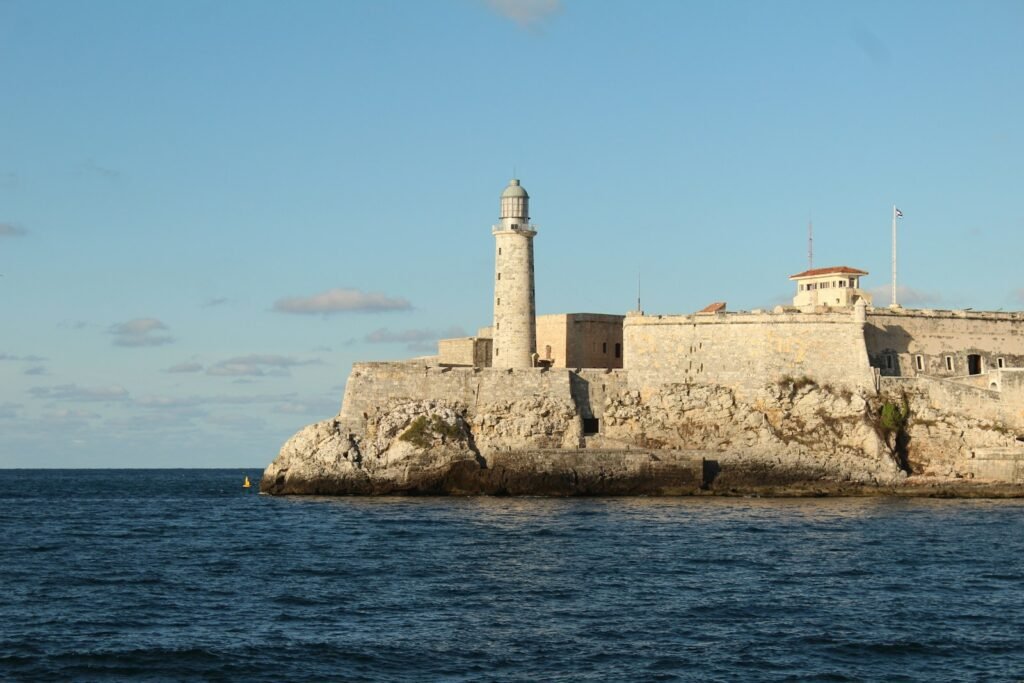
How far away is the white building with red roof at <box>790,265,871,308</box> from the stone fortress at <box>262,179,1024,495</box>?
7.91m

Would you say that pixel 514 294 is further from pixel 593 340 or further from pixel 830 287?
pixel 830 287

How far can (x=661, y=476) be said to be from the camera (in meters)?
48.0

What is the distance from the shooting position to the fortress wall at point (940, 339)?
52.5 metres

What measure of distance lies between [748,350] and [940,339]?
28.6 feet

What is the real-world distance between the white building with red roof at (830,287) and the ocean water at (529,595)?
1960 centimetres

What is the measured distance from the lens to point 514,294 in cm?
5238

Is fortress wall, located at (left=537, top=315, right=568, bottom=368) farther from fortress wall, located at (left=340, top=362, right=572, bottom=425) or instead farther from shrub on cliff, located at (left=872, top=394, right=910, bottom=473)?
shrub on cliff, located at (left=872, top=394, right=910, bottom=473)

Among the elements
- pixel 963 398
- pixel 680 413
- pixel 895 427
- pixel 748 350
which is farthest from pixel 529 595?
pixel 963 398

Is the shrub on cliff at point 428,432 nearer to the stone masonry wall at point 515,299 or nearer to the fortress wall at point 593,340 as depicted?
the stone masonry wall at point 515,299

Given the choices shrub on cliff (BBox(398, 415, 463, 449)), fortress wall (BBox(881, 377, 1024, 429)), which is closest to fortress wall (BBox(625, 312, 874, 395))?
fortress wall (BBox(881, 377, 1024, 429))

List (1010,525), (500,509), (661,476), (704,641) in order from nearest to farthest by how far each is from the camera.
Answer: (704,641) < (1010,525) < (500,509) < (661,476)

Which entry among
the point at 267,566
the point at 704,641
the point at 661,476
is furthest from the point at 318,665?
the point at 661,476

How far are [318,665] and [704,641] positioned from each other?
602 centimetres

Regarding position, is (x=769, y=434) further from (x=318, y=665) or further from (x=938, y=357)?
(x=318, y=665)
